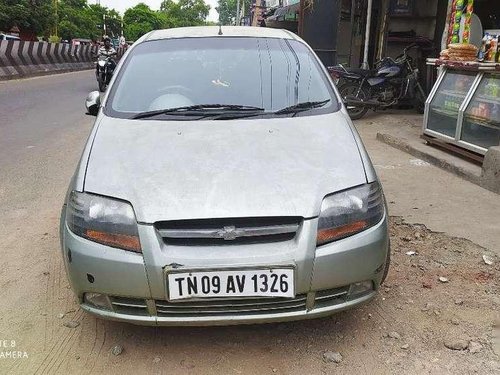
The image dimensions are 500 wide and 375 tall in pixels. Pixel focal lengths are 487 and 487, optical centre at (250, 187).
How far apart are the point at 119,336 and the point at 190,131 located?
116 centimetres

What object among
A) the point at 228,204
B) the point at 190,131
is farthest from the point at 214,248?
the point at 190,131

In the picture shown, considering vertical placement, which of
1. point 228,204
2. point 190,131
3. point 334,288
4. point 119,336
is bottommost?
point 119,336

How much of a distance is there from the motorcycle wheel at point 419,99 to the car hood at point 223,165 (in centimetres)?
725

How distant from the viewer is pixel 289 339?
2494 millimetres

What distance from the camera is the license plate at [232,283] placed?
6.77 ft

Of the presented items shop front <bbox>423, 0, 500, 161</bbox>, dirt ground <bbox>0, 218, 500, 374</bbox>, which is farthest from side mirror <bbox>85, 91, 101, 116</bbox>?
shop front <bbox>423, 0, 500, 161</bbox>

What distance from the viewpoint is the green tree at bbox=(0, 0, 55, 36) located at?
24594mm

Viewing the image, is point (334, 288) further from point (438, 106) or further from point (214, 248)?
point (438, 106)

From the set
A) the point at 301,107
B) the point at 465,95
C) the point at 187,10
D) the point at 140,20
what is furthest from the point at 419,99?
the point at 187,10

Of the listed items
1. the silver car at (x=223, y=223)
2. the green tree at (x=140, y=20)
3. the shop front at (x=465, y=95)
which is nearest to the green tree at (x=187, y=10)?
the green tree at (x=140, y=20)

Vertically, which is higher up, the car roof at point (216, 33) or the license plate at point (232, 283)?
the car roof at point (216, 33)

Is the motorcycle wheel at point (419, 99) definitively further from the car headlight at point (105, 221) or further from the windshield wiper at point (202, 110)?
the car headlight at point (105, 221)

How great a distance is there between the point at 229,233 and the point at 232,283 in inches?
8.4

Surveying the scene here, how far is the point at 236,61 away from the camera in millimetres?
3309
